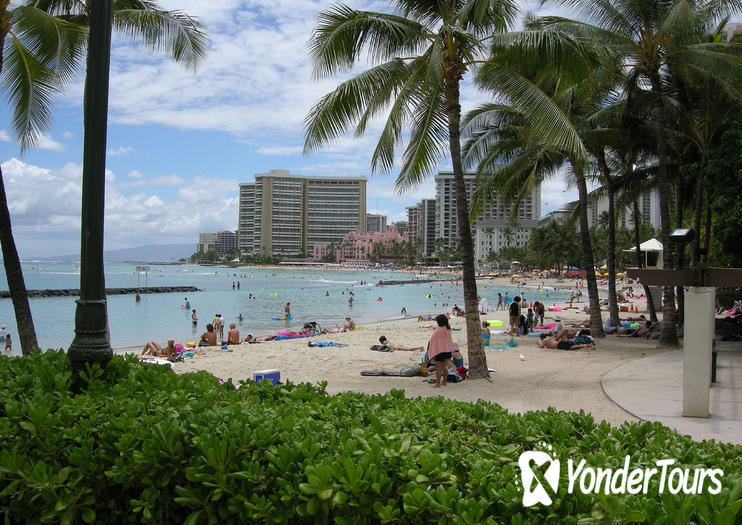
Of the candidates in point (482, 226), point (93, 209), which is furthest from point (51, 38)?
point (482, 226)

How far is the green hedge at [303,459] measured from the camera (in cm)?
236

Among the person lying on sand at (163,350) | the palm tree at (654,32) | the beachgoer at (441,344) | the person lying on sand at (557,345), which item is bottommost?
the person lying on sand at (163,350)

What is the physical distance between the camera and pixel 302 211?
18812 centimetres

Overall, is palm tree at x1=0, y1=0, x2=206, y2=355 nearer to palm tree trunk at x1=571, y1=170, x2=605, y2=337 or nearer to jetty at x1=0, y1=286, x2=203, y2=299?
palm tree trunk at x1=571, y1=170, x2=605, y2=337

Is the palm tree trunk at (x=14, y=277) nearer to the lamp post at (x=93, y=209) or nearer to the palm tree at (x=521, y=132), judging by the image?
the lamp post at (x=93, y=209)

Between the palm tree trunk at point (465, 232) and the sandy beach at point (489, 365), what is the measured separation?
46 cm

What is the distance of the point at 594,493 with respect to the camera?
2352 mm

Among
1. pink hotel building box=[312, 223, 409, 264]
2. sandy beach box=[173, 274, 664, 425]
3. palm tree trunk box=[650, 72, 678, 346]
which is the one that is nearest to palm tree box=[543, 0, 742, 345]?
palm tree trunk box=[650, 72, 678, 346]

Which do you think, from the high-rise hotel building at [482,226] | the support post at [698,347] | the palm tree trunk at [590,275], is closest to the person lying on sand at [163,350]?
the palm tree trunk at [590,275]

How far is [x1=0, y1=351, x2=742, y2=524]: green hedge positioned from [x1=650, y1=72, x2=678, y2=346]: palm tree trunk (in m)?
13.6

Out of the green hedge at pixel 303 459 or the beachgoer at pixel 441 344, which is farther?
the beachgoer at pixel 441 344

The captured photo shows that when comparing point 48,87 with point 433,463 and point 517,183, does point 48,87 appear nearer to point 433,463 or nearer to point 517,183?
point 433,463

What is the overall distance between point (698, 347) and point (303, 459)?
21.3 feet

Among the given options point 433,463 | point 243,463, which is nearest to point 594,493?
point 433,463
